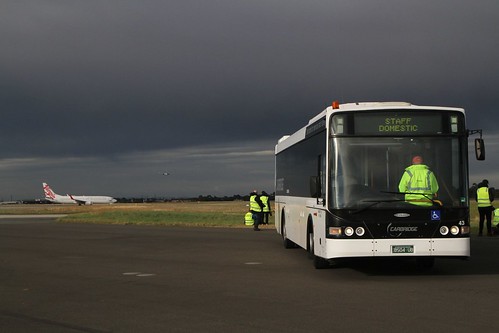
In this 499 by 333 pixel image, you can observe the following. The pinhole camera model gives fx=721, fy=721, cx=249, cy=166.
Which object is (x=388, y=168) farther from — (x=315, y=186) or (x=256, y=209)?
(x=256, y=209)

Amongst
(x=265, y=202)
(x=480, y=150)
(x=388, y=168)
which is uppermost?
(x=480, y=150)

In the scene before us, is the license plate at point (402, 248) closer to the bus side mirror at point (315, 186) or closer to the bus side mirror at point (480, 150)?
the bus side mirror at point (315, 186)

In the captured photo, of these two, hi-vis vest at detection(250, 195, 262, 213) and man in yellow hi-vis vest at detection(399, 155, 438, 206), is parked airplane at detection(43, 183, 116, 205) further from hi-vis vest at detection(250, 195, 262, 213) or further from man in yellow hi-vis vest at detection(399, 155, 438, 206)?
man in yellow hi-vis vest at detection(399, 155, 438, 206)

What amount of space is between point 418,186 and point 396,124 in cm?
124

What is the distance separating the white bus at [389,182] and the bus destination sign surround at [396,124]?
0.02 meters

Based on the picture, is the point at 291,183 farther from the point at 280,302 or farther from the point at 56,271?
the point at 280,302

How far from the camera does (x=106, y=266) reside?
16.4 metres

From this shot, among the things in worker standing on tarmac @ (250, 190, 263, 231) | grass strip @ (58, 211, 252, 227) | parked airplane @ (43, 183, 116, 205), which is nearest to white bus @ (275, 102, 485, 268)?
worker standing on tarmac @ (250, 190, 263, 231)

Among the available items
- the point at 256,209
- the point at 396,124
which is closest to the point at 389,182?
the point at 396,124

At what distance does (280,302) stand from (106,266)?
23.0 feet

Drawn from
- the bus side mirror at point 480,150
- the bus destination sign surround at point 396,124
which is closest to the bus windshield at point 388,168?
the bus destination sign surround at point 396,124

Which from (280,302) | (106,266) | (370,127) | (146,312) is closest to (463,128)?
(370,127)

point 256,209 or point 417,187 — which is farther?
point 256,209

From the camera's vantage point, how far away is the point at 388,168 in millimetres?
13141
